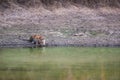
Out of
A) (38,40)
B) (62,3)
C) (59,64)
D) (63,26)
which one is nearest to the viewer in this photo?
(59,64)

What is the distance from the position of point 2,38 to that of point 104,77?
14141 mm

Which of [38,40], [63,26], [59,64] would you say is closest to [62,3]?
[63,26]

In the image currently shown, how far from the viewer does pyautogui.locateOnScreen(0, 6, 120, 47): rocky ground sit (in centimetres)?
2902

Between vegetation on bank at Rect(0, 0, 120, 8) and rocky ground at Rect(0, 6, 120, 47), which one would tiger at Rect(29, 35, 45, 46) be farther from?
vegetation on bank at Rect(0, 0, 120, 8)

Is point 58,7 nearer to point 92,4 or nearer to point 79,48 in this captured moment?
point 92,4

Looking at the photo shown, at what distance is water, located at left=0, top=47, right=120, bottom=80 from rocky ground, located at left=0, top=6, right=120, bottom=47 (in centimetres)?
269

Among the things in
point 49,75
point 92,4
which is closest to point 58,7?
point 92,4

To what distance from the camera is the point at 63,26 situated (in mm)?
32281

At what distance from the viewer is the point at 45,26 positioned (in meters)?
32.2

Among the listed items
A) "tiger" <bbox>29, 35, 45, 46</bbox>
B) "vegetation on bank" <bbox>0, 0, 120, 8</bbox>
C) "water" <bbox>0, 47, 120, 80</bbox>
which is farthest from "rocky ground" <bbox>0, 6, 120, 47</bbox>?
"water" <bbox>0, 47, 120, 80</bbox>

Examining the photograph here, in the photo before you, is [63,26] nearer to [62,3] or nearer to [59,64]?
[62,3]

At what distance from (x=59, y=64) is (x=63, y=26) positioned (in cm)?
1282

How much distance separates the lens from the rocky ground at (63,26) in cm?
2902

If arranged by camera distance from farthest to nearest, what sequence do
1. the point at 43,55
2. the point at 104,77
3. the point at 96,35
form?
the point at 96,35, the point at 43,55, the point at 104,77
